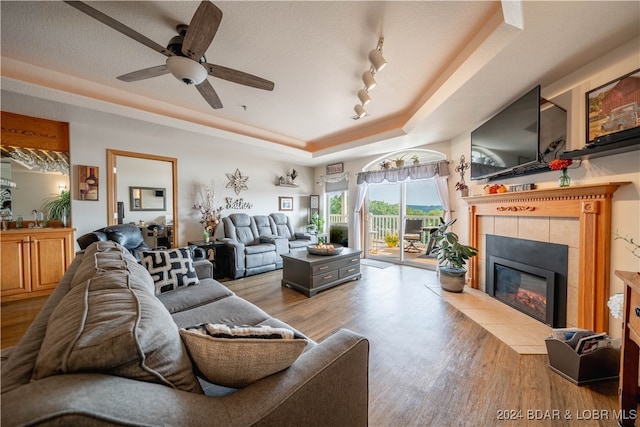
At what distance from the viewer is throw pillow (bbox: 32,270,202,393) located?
0.56 meters

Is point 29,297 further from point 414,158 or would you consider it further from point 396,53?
point 414,158

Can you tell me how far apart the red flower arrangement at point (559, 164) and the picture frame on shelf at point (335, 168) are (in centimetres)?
398

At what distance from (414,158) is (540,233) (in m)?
2.53

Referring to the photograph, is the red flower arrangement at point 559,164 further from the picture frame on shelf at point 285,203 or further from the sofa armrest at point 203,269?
the picture frame on shelf at point 285,203

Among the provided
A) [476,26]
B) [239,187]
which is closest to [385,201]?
[239,187]

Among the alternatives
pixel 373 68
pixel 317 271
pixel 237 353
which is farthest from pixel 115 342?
pixel 317 271

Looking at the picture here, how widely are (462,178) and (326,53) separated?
292 cm

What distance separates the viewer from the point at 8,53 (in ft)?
7.08

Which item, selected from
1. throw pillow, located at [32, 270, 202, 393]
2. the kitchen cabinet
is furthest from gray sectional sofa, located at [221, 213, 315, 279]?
throw pillow, located at [32, 270, 202, 393]

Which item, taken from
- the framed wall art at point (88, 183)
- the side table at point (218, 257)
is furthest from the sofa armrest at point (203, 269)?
the framed wall art at point (88, 183)

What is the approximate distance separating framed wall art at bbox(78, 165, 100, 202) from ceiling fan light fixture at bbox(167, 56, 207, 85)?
107 inches

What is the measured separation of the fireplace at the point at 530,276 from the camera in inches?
89.4

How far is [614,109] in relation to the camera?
70.3 inches

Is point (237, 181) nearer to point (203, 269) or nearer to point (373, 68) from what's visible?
point (203, 269)
